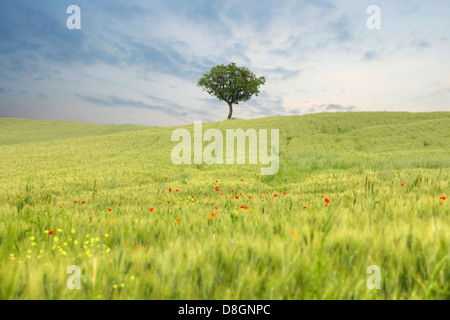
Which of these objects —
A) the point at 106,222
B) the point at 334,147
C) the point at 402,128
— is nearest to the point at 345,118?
the point at 402,128

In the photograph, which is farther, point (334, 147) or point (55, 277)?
point (334, 147)

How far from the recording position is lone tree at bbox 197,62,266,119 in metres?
57.9

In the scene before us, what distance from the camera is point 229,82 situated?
59.2 m

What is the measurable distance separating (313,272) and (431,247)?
91cm

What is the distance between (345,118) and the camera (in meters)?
37.7

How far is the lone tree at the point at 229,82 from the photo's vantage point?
57903 millimetres

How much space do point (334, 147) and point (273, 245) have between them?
24.7 meters
